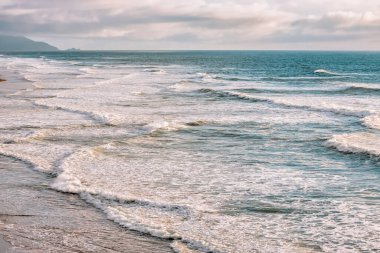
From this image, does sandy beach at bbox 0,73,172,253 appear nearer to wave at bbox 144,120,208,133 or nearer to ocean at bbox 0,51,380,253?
ocean at bbox 0,51,380,253

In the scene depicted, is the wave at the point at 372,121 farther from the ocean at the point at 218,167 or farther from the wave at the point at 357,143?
the wave at the point at 357,143

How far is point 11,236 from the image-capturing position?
10.2 metres

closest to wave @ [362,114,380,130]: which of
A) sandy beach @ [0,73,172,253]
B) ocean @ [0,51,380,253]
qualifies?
ocean @ [0,51,380,253]

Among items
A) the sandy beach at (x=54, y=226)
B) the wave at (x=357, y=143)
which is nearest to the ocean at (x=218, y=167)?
the wave at (x=357, y=143)

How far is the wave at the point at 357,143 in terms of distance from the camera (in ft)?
60.6

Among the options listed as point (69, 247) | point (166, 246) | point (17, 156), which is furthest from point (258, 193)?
point (17, 156)

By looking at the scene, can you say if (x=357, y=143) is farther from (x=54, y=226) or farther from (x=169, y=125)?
(x=54, y=226)

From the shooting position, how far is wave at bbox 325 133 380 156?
18472 mm

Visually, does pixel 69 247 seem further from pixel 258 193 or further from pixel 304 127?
pixel 304 127

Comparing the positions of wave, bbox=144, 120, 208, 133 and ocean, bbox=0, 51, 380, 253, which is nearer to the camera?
ocean, bbox=0, 51, 380, 253

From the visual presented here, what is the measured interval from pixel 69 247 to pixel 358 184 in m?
8.25

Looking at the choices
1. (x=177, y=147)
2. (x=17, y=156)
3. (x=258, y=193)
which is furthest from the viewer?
(x=177, y=147)

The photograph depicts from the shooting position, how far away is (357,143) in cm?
1997

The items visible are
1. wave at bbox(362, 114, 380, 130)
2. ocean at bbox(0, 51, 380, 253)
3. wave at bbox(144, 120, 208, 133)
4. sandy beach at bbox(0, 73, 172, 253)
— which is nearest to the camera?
sandy beach at bbox(0, 73, 172, 253)
